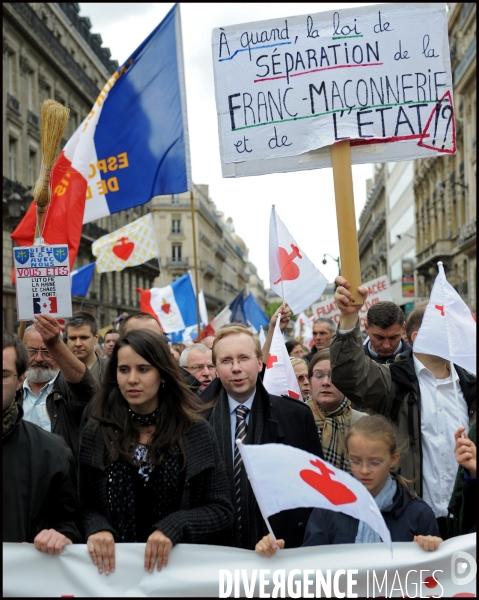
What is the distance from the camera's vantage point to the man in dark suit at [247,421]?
3.37 m

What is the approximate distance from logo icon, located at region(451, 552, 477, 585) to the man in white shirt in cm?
66

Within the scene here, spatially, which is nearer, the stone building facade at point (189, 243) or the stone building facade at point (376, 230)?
the stone building facade at point (189, 243)

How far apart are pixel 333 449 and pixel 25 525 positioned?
1.67 metres

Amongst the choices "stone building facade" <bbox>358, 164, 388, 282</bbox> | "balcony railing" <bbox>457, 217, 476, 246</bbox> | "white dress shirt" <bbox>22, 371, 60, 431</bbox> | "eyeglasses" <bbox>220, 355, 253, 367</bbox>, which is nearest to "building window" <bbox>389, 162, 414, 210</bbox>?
"stone building facade" <bbox>358, 164, 388, 282</bbox>

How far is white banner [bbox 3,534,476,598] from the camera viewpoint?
290 centimetres

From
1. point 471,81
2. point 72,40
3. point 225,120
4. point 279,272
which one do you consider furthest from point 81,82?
point 225,120

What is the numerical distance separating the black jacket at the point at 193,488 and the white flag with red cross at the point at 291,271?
3644mm

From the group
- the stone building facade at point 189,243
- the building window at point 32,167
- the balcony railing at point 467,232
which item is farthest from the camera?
the stone building facade at point 189,243

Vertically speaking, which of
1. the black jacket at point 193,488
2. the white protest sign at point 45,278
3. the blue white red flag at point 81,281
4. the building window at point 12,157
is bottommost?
the black jacket at point 193,488

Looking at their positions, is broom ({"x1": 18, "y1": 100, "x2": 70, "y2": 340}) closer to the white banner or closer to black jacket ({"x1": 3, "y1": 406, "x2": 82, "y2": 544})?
black jacket ({"x1": 3, "y1": 406, "x2": 82, "y2": 544})

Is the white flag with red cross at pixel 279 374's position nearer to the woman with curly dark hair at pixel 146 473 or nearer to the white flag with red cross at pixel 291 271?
the white flag with red cross at pixel 291 271

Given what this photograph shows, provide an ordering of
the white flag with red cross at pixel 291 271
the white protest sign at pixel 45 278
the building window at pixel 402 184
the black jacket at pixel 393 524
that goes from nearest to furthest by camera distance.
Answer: the black jacket at pixel 393 524, the white protest sign at pixel 45 278, the white flag with red cross at pixel 291 271, the building window at pixel 402 184

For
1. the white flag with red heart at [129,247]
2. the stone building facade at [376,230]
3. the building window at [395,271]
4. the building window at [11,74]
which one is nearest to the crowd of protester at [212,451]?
the white flag with red heart at [129,247]

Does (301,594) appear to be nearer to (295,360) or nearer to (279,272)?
(295,360)
